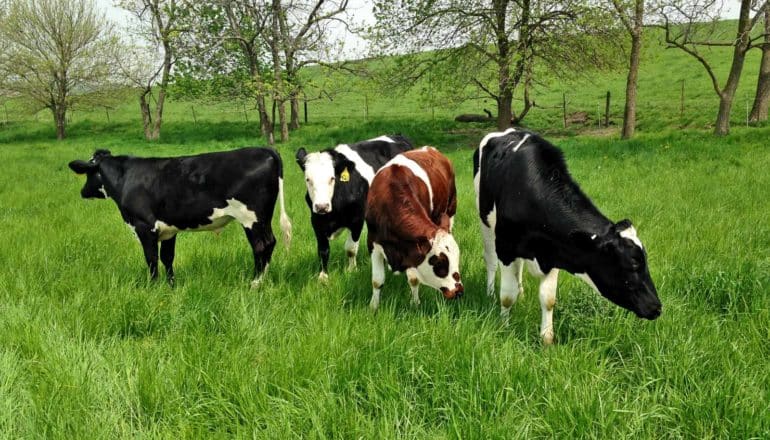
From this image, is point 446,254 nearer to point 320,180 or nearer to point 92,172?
point 320,180

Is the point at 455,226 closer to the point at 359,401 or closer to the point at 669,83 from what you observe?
the point at 359,401

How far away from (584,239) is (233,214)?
3.49m

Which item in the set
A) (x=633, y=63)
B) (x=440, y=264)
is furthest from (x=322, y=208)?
(x=633, y=63)

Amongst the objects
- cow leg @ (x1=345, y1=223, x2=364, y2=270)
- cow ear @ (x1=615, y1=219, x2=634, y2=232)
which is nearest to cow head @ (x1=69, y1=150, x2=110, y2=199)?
cow leg @ (x1=345, y1=223, x2=364, y2=270)

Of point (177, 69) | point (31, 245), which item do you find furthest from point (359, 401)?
point (177, 69)

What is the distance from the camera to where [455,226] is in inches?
261

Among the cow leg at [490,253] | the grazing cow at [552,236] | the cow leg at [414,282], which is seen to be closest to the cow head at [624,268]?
the grazing cow at [552,236]

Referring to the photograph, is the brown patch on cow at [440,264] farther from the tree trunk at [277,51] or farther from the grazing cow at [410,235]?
Result: the tree trunk at [277,51]

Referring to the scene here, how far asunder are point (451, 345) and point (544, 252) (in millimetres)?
969

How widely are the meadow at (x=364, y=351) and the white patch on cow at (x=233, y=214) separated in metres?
0.53

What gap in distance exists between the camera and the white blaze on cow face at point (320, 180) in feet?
15.2

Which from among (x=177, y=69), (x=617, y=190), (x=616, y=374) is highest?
(x=177, y=69)

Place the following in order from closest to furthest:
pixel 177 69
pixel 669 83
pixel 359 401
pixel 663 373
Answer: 1. pixel 359 401
2. pixel 663 373
3. pixel 177 69
4. pixel 669 83

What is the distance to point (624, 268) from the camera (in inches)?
108
